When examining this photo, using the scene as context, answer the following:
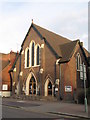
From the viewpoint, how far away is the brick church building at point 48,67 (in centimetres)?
2717

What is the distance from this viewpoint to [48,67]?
29922mm

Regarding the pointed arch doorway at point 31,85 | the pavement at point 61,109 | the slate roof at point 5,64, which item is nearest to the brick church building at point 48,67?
the pointed arch doorway at point 31,85

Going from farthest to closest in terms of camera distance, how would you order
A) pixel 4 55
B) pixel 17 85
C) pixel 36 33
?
pixel 4 55, pixel 17 85, pixel 36 33

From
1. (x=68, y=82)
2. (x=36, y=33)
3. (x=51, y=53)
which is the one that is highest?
(x=36, y=33)

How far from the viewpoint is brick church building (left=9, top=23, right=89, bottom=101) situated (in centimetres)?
2717

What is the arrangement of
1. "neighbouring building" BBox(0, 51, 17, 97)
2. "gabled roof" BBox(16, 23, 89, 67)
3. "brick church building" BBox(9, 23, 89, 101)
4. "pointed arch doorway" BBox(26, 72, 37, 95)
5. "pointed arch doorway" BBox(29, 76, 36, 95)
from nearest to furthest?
"brick church building" BBox(9, 23, 89, 101) → "gabled roof" BBox(16, 23, 89, 67) → "pointed arch doorway" BBox(26, 72, 37, 95) → "pointed arch doorway" BBox(29, 76, 36, 95) → "neighbouring building" BBox(0, 51, 17, 97)

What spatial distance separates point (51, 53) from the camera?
2997 centimetres

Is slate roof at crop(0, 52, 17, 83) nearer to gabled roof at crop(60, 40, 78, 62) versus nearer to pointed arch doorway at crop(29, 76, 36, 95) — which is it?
pointed arch doorway at crop(29, 76, 36, 95)

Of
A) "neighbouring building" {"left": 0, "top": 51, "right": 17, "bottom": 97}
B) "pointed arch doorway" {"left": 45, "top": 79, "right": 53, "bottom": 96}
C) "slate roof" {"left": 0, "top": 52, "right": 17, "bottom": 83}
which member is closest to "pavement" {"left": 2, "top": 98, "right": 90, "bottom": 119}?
"pointed arch doorway" {"left": 45, "top": 79, "right": 53, "bottom": 96}

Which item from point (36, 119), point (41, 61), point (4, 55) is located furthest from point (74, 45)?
point (4, 55)

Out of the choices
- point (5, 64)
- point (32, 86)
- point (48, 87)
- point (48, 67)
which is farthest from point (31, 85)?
point (5, 64)

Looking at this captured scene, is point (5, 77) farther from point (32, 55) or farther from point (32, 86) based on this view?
point (32, 55)

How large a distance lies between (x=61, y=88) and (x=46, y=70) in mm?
4603

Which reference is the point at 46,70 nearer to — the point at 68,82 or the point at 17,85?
the point at 68,82
